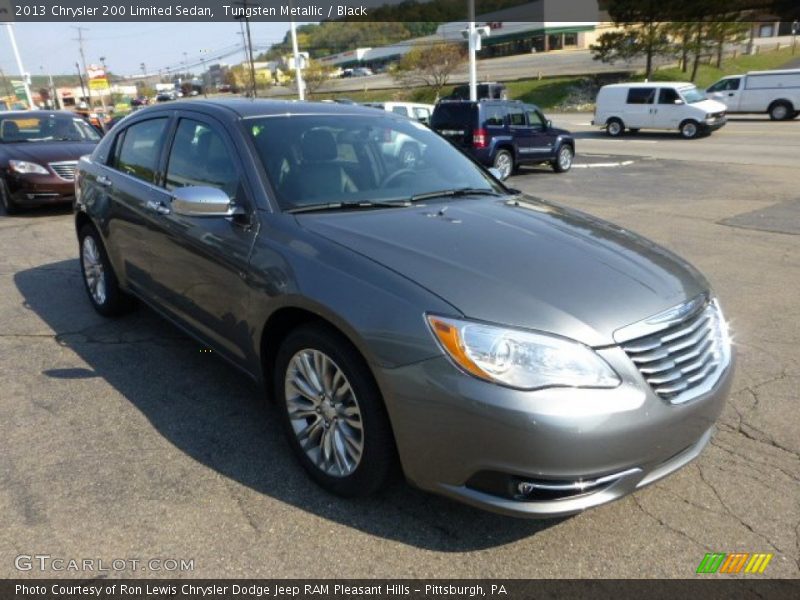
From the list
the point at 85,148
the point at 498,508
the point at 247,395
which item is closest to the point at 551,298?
the point at 498,508

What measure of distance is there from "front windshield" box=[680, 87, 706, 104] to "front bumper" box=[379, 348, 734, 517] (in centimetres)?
2406

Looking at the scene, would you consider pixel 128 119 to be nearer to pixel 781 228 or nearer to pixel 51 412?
pixel 51 412

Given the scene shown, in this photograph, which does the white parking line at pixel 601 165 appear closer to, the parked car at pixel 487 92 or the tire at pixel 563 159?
the tire at pixel 563 159

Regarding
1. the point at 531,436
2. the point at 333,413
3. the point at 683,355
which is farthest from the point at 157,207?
the point at 683,355

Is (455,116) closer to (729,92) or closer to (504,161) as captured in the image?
(504,161)

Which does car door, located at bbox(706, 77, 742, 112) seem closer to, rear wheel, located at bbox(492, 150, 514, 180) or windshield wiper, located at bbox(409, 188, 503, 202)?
rear wheel, located at bbox(492, 150, 514, 180)

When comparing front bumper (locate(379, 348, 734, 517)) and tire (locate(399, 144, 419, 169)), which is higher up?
tire (locate(399, 144, 419, 169))

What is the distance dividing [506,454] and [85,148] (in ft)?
33.4

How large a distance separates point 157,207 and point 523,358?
2634 mm

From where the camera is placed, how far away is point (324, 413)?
9.08ft

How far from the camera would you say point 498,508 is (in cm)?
224

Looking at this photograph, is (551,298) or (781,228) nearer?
(551,298)

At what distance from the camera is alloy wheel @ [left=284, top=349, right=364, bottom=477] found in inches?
103

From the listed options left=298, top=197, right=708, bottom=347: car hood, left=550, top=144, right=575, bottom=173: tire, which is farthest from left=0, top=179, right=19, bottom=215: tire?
left=550, top=144, right=575, bottom=173: tire
